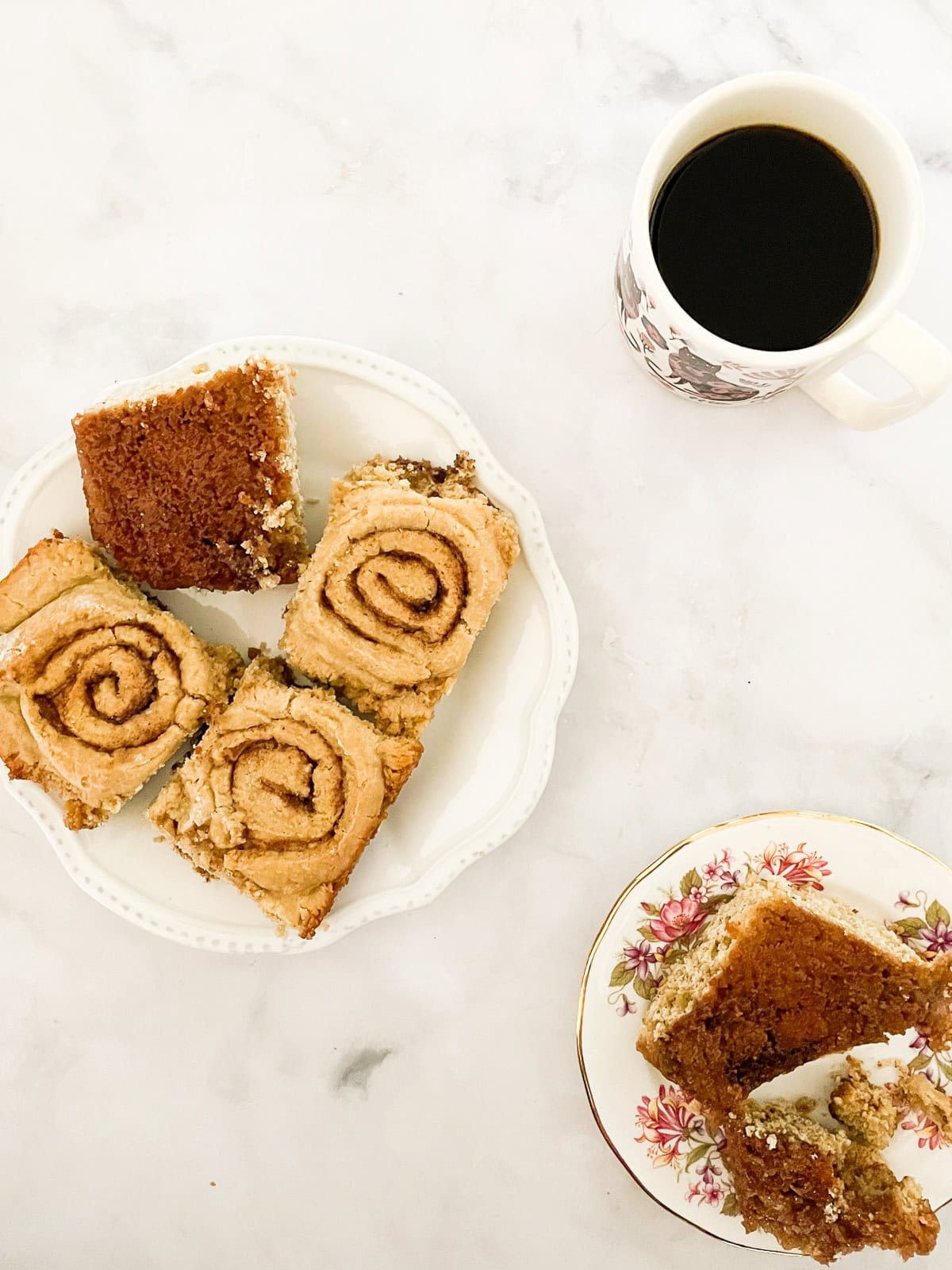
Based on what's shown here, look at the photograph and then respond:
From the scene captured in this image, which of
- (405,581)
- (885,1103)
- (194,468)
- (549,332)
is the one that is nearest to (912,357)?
(549,332)

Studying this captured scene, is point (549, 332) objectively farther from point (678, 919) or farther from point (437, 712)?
point (678, 919)

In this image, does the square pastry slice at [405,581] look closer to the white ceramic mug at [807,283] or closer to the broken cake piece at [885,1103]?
the white ceramic mug at [807,283]

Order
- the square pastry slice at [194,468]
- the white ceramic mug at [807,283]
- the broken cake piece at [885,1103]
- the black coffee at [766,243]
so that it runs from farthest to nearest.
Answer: the broken cake piece at [885,1103]
the square pastry slice at [194,468]
the black coffee at [766,243]
the white ceramic mug at [807,283]

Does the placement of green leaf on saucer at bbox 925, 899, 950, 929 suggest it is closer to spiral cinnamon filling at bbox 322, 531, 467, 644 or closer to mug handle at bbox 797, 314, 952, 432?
mug handle at bbox 797, 314, 952, 432

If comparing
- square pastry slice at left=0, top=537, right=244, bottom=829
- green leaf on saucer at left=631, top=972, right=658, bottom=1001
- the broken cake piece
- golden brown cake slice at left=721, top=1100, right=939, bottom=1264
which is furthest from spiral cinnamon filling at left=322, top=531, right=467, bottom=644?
the broken cake piece

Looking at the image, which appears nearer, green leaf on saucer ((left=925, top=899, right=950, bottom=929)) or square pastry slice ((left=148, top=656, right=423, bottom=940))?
square pastry slice ((left=148, top=656, right=423, bottom=940))

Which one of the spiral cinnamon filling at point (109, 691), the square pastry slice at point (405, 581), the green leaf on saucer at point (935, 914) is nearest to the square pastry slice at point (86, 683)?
the spiral cinnamon filling at point (109, 691)
